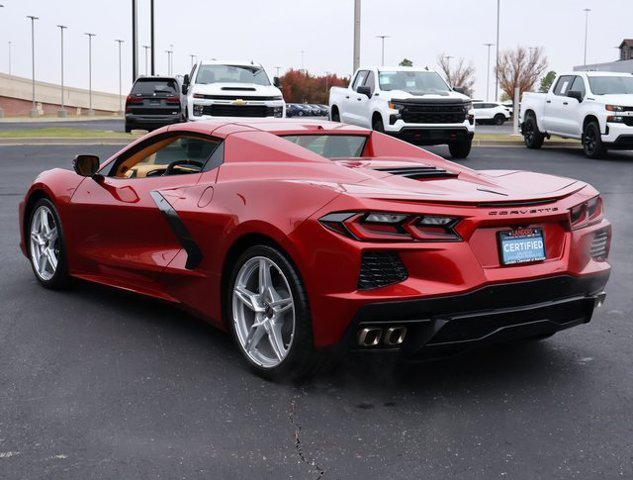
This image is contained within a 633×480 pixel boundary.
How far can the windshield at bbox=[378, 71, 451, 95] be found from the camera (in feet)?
68.6

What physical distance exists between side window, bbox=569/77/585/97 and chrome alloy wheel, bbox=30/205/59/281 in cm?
1696

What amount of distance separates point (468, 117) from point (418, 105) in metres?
1.27

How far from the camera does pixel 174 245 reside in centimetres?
540

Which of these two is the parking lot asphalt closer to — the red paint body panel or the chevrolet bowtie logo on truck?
the red paint body panel

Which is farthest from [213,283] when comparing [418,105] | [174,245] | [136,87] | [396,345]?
[136,87]

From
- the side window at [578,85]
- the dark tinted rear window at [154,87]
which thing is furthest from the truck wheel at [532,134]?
the dark tinted rear window at [154,87]

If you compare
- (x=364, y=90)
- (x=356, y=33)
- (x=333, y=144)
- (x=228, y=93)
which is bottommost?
(x=333, y=144)

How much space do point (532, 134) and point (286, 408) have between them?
20.8 m

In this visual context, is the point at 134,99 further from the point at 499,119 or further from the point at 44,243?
the point at 499,119

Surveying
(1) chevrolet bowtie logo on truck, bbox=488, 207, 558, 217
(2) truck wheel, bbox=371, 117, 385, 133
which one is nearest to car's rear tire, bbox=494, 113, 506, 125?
(2) truck wheel, bbox=371, 117, 385, 133

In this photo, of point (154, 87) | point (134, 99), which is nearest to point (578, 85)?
point (154, 87)

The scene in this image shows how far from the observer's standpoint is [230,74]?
22.1 meters

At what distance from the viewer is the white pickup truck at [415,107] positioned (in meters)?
19.8

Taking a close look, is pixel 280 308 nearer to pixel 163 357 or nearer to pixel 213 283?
pixel 213 283
